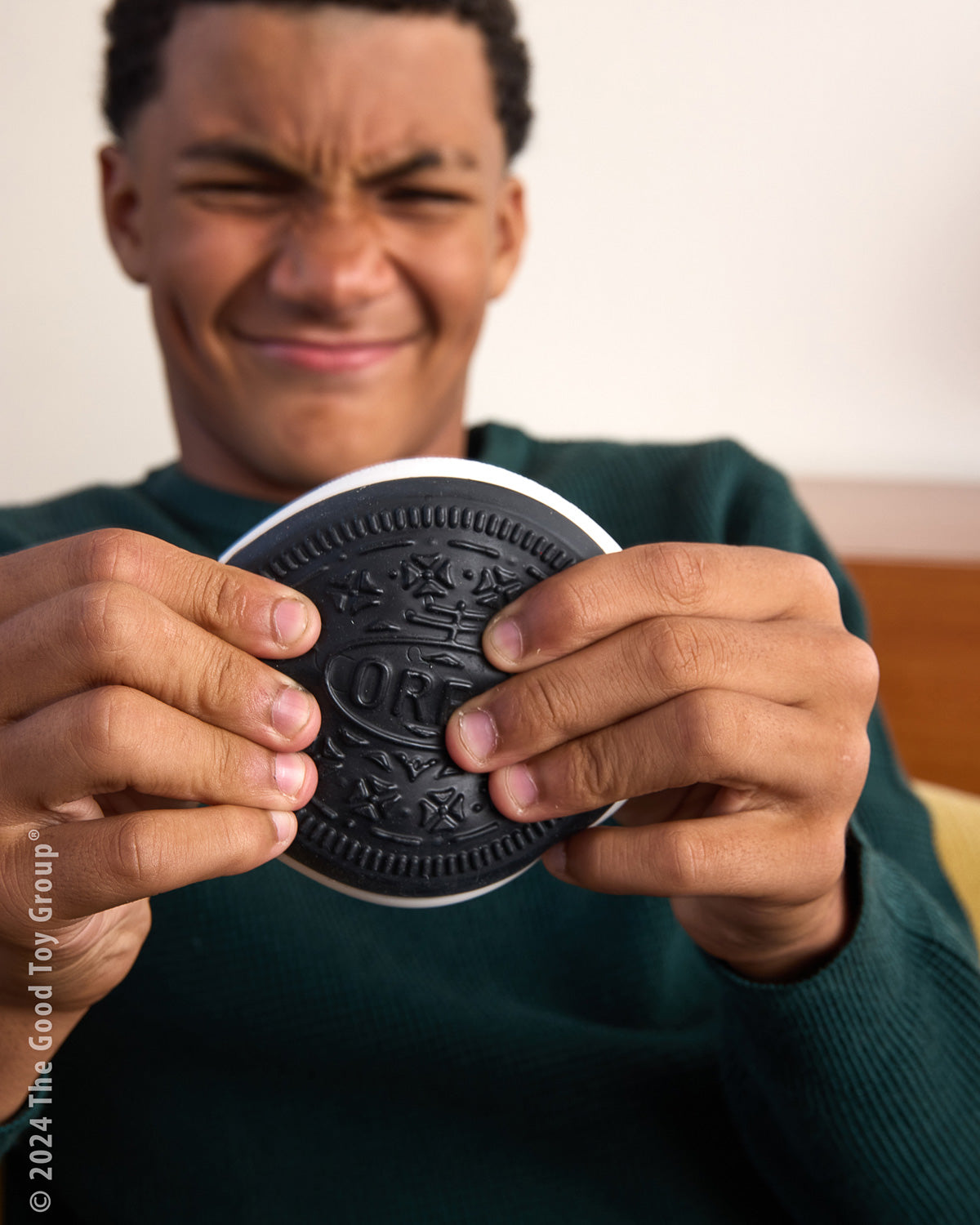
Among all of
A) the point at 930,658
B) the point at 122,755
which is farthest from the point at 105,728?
the point at 930,658

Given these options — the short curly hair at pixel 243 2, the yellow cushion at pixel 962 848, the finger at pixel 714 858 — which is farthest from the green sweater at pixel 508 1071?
the short curly hair at pixel 243 2

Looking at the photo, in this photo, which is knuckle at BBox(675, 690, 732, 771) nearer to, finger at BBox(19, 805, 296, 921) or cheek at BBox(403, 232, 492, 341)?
finger at BBox(19, 805, 296, 921)

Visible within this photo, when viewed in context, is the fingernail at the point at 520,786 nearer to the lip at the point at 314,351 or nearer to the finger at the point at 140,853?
the finger at the point at 140,853

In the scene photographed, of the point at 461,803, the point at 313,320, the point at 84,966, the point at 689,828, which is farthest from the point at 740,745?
the point at 313,320

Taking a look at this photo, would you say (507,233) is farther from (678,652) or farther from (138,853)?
(138,853)

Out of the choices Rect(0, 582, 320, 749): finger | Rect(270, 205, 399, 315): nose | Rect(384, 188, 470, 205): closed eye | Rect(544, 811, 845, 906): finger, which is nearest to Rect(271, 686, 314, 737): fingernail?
Rect(0, 582, 320, 749): finger

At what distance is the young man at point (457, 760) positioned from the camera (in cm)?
62

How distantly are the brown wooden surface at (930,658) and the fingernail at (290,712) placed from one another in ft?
5.40

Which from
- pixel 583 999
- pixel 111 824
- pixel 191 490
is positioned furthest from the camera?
pixel 191 490

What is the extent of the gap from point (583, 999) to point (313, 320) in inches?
31.3

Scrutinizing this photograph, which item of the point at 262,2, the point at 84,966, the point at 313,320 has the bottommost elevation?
the point at 84,966

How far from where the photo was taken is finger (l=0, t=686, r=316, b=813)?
0.58 m

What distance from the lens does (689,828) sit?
665mm

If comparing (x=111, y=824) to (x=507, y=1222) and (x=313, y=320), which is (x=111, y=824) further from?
(x=313, y=320)
